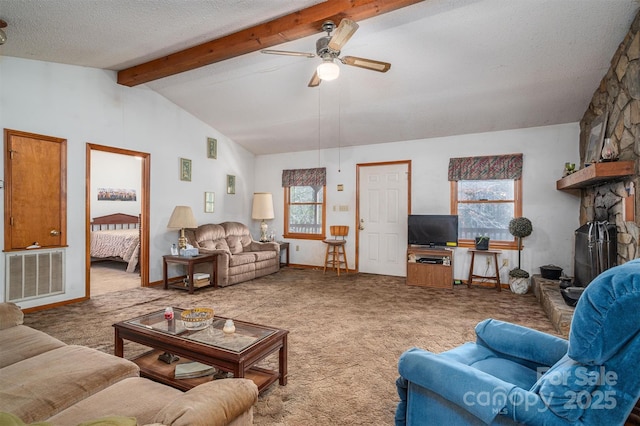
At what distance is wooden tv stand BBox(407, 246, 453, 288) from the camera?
197 inches

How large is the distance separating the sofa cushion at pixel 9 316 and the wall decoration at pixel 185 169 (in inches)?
144

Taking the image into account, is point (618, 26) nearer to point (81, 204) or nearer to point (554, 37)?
point (554, 37)

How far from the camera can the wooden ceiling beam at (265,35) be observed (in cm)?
272

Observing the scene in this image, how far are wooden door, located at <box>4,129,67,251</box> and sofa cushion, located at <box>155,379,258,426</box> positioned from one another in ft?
12.7

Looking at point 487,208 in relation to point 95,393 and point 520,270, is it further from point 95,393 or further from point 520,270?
point 95,393

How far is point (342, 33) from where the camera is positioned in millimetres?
2426

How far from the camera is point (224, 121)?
5781 mm

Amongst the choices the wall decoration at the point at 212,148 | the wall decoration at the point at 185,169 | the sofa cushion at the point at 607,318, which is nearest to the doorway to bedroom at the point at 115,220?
the wall decoration at the point at 185,169

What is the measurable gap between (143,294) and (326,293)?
2.58m

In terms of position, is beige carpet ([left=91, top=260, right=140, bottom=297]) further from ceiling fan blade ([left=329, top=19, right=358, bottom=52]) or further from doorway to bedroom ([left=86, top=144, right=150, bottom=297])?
ceiling fan blade ([left=329, top=19, right=358, bottom=52])

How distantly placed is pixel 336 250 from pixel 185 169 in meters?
3.14

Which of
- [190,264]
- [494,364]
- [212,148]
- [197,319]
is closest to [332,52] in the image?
[197,319]

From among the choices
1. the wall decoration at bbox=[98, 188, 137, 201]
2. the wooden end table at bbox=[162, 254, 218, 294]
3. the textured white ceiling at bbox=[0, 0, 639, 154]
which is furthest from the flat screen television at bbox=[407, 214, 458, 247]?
the wall decoration at bbox=[98, 188, 137, 201]

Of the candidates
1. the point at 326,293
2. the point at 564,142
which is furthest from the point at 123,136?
the point at 564,142
